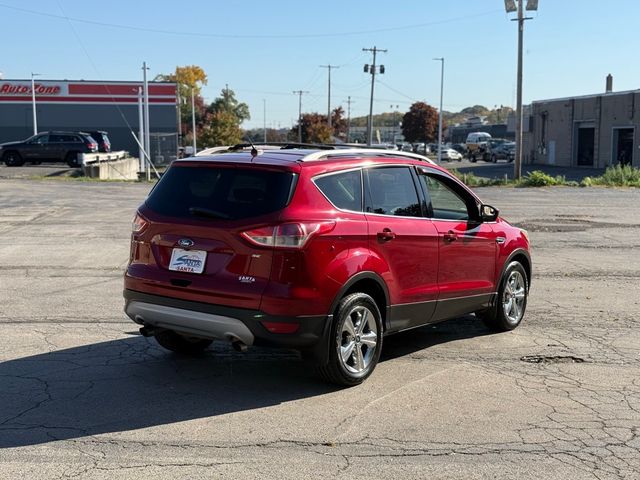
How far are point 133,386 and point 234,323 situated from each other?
113cm

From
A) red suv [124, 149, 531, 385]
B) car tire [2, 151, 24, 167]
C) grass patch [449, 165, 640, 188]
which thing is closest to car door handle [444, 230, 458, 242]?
red suv [124, 149, 531, 385]

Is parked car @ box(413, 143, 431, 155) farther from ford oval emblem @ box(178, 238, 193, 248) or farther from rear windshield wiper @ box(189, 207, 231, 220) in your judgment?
ford oval emblem @ box(178, 238, 193, 248)

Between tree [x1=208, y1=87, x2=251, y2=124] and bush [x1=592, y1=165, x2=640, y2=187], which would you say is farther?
tree [x1=208, y1=87, x2=251, y2=124]

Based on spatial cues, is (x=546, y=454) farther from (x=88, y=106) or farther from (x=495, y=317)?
(x=88, y=106)

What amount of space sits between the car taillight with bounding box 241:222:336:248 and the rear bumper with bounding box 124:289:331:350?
514mm

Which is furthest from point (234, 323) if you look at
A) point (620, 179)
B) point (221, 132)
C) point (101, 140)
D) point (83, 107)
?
point (221, 132)

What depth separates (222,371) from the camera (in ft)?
21.2

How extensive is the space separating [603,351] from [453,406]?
2.39m

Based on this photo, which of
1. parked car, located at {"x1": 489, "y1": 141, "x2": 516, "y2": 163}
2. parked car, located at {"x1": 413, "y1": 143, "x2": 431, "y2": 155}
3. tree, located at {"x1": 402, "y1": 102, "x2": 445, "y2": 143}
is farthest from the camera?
tree, located at {"x1": 402, "y1": 102, "x2": 445, "y2": 143}

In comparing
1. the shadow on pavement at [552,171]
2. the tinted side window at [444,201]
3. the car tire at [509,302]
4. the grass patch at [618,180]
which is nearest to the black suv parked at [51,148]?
the grass patch at [618,180]

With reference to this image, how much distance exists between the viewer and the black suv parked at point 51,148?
39.4 metres

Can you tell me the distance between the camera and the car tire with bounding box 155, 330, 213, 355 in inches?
266

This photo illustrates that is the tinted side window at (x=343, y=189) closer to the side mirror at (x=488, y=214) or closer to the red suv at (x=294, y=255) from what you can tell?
→ the red suv at (x=294, y=255)

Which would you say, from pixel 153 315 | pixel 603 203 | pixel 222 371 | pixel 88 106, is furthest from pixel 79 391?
pixel 88 106
